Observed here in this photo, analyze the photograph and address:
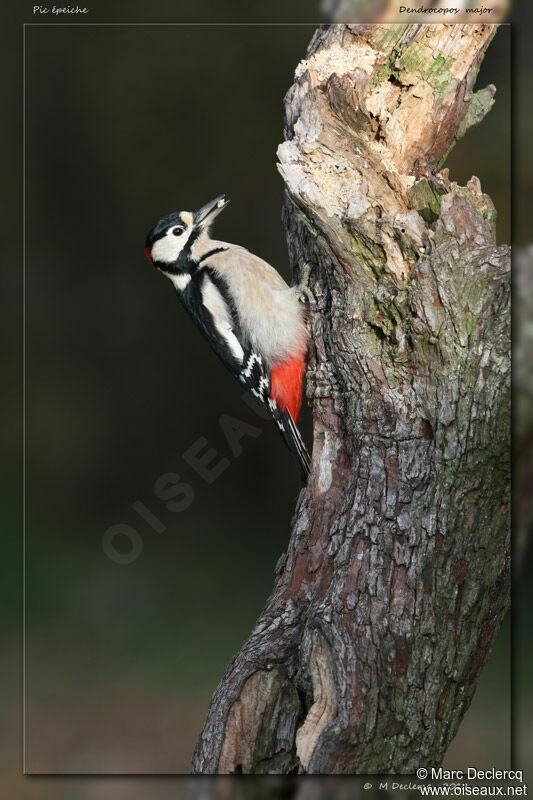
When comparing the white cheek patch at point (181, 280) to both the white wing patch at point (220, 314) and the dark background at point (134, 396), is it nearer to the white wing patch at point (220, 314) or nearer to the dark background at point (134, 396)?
the white wing patch at point (220, 314)

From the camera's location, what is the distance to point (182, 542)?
4.49 metres

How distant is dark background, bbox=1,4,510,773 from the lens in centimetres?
354

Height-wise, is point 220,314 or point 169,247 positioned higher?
point 169,247

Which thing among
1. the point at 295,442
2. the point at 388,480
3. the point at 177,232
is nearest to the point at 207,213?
the point at 177,232

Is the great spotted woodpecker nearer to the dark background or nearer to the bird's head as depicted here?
the bird's head

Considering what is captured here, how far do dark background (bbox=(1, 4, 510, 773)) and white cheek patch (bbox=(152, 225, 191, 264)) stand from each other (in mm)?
1440

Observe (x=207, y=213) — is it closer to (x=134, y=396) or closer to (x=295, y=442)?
(x=295, y=442)

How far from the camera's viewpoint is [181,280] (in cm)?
253

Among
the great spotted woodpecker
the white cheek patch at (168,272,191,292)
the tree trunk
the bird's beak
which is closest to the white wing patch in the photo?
the great spotted woodpecker

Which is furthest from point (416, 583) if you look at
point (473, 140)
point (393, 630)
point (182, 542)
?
point (182, 542)

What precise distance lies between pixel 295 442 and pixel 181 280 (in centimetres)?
75

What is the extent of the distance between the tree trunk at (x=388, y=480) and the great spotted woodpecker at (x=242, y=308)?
352 mm

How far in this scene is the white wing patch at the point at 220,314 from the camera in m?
2.40

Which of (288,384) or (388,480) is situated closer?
(388,480)
